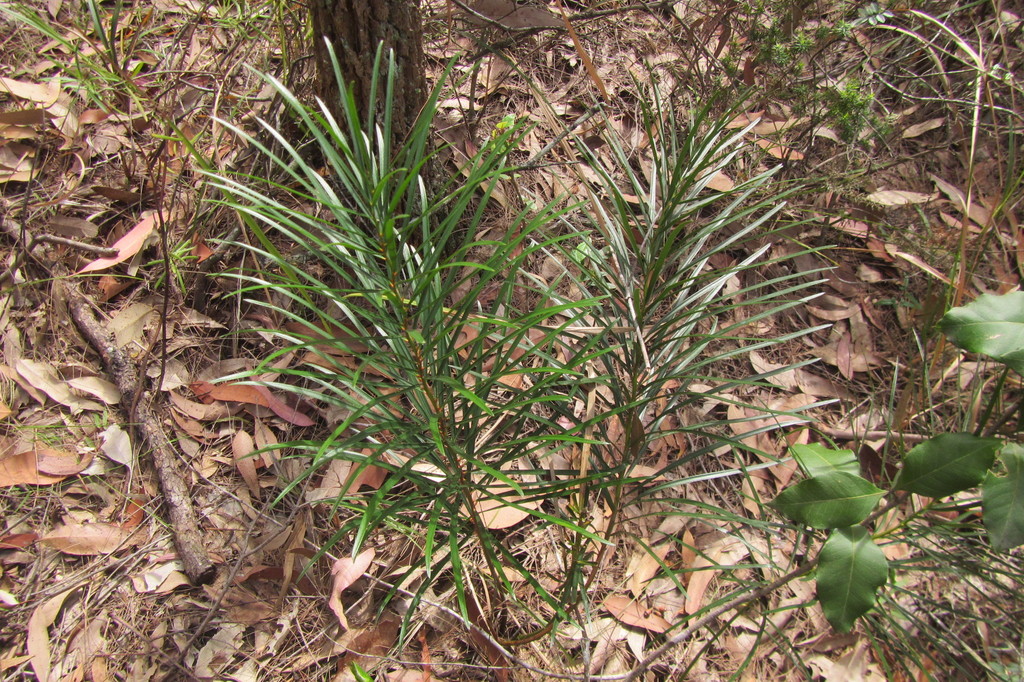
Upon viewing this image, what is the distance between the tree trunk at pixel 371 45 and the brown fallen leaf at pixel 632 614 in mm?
1361

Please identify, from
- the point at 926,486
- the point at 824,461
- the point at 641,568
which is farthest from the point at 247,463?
the point at 926,486

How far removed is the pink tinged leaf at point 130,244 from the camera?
6.29 ft

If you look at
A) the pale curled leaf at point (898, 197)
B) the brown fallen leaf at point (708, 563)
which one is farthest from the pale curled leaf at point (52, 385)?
the pale curled leaf at point (898, 197)

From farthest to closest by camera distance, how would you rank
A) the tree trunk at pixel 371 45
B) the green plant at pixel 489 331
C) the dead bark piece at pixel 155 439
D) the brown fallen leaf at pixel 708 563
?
the brown fallen leaf at pixel 708 563 < the dead bark piece at pixel 155 439 < the tree trunk at pixel 371 45 < the green plant at pixel 489 331

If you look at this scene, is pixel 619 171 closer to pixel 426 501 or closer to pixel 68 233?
pixel 426 501

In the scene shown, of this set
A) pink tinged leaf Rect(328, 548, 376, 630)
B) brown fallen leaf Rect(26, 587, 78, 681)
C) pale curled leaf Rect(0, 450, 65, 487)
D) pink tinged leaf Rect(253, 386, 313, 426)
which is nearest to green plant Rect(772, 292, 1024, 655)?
pink tinged leaf Rect(328, 548, 376, 630)

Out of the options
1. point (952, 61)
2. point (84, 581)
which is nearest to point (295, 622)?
point (84, 581)

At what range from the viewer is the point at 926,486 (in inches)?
44.2

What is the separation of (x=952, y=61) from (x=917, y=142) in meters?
0.35

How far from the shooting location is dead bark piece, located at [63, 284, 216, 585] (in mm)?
1649

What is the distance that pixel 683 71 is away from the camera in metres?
2.25

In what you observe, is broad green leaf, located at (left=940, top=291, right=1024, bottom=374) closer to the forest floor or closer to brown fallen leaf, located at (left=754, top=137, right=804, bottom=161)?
the forest floor

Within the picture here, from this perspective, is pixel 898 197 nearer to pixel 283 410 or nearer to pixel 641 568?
pixel 641 568

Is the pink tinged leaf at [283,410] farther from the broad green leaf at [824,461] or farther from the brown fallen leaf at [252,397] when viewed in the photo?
the broad green leaf at [824,461]
